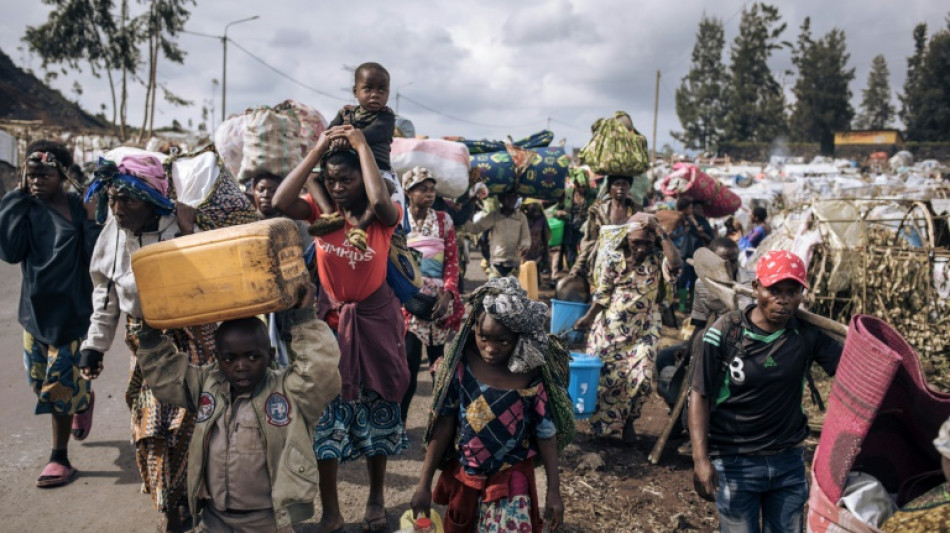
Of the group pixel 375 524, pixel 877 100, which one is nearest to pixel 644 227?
pixel 375 524

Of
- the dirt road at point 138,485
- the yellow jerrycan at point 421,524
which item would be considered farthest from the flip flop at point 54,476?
the yellow jerrycan at point 421,524

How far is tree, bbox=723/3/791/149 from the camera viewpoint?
61.0 metres

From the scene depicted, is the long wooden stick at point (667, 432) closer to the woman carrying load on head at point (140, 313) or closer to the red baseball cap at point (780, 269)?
the red baseball cap at point (780, 269)

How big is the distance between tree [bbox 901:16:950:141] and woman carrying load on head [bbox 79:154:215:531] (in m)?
63.9

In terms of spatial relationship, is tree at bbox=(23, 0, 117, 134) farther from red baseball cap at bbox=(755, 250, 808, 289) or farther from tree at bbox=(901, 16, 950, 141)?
tree at bbox=(901, 16, 950, 141)

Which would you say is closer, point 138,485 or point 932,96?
point 138,485

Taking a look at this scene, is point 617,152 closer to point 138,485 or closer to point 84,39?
point 138,485

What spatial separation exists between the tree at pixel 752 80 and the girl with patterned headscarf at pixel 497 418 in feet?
209

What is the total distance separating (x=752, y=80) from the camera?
62.4 metres

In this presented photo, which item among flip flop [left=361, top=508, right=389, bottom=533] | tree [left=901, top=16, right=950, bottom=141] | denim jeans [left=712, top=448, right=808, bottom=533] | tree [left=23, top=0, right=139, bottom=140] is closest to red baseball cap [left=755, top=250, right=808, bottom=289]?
denim jeans [left=712, top=448, right=808, bottom=533]

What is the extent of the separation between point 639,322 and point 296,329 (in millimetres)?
3250

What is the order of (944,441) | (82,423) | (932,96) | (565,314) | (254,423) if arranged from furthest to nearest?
(932,96)
(565,314)
(82,423)
(254,423)
(944,441)

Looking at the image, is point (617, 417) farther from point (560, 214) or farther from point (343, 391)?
point (560, 214)

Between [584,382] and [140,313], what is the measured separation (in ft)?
10.1
